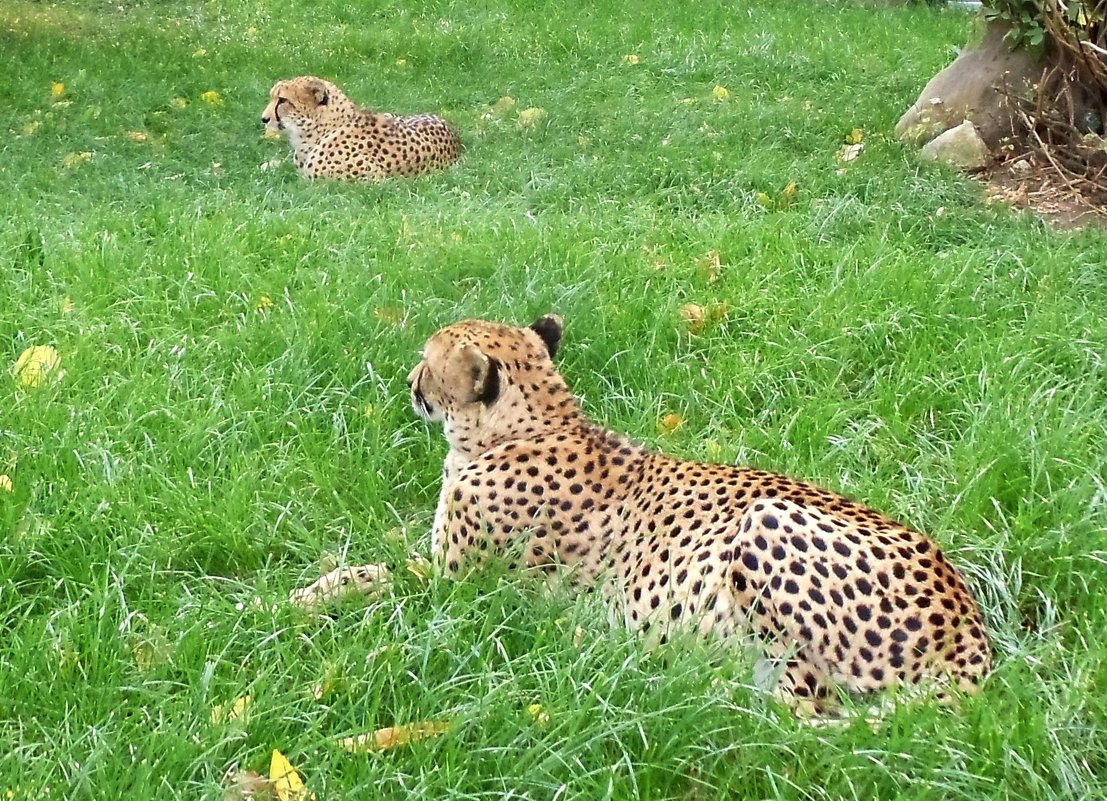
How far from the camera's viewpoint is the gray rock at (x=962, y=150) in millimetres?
5809

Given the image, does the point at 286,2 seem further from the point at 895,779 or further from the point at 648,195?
the point at 895,779

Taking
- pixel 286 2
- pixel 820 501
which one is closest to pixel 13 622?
pixel 820 501

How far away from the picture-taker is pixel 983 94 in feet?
20.4

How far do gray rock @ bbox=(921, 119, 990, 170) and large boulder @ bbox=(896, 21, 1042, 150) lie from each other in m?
0.21

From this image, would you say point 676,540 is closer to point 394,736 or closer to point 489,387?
point 489,387

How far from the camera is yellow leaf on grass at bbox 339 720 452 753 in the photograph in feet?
6.67

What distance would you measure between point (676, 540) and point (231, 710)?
104 cm

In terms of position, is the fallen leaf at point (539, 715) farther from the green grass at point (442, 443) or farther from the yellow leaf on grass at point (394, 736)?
the yellow leaf on grass at point (394, 736)

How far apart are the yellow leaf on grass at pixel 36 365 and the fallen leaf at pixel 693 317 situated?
2.04m

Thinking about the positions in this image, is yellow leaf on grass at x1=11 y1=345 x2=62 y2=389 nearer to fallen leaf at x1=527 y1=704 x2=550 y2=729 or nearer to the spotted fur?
the spotted fur

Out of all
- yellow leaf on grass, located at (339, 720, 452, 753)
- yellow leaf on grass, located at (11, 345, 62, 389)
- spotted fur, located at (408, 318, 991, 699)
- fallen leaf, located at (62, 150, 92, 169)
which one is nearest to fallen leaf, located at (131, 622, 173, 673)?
yellow leaf on grass, located at (339, 720, 452, 753)

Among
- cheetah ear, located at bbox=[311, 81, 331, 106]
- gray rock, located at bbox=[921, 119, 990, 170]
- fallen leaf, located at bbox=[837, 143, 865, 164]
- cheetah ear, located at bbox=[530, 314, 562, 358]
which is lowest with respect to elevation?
fallen leaf, located at bbox=[837, 143, 865, 164]

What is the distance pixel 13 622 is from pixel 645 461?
1515 millimetres

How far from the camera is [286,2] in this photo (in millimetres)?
10844
